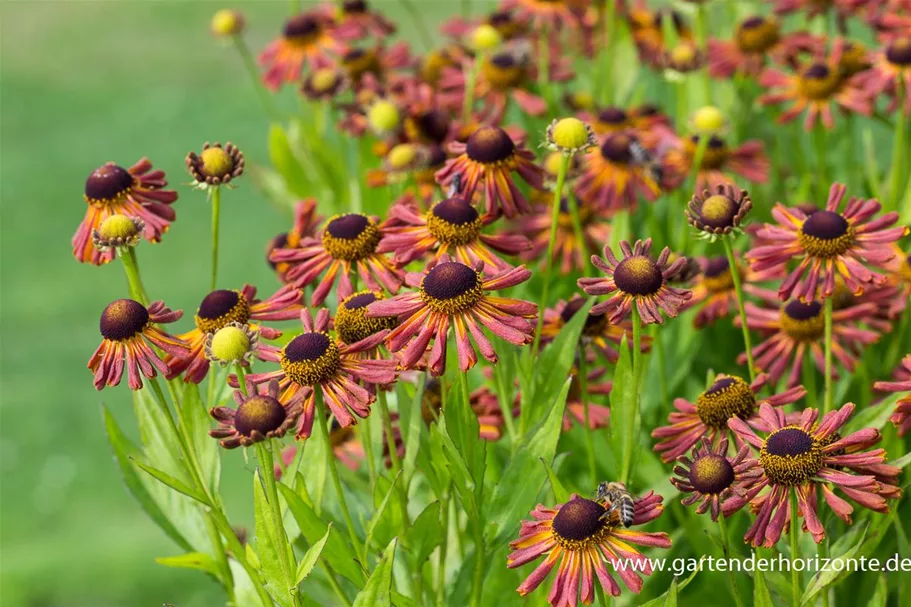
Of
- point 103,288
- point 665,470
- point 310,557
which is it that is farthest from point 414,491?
point 103,288

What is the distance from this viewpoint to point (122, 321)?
1.58 m

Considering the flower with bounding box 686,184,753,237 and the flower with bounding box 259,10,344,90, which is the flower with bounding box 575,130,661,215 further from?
the flower with bounding box 259,10,344,90

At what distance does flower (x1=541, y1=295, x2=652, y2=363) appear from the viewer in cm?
199

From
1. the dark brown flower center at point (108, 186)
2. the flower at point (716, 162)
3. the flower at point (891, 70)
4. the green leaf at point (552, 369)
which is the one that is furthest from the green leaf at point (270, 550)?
the flower at point (891, 70)

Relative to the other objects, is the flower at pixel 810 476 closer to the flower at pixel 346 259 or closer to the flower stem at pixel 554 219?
the flower stem at pixel 554 219

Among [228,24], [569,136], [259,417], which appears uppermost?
[228,24]

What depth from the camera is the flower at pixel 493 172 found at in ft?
6.32

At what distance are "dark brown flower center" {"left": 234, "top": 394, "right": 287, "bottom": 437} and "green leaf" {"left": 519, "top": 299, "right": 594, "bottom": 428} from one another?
584mm

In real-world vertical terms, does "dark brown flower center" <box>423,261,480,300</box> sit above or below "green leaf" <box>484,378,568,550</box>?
above

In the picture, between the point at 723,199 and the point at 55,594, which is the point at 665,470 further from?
the point at 55,594

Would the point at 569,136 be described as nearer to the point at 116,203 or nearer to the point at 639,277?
the point at 639,277

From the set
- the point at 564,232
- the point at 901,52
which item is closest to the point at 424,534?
the point at 564,232

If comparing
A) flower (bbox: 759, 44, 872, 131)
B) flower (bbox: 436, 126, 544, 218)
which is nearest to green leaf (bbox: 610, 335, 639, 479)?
flower (bbox: 436, 126, 544, 218)

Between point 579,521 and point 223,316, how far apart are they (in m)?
0.64
